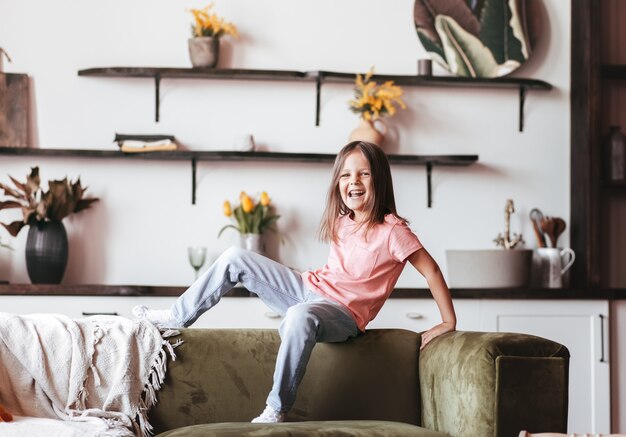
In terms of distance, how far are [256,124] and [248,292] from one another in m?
0.90

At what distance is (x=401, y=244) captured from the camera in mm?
2775

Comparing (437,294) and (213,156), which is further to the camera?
(213,156)

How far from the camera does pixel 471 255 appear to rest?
408cm

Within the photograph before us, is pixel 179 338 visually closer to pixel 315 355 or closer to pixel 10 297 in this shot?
pixel 315 355

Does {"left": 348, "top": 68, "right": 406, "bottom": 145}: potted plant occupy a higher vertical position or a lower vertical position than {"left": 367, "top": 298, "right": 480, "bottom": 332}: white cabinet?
higher

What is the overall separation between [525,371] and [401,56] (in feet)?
8.03

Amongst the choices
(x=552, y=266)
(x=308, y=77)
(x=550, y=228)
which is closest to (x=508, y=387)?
(x=552, y=266)

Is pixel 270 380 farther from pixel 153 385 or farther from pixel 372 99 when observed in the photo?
pixel 372 99

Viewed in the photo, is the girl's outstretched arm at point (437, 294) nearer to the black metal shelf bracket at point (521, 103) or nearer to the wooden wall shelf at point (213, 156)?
the wooden wall shelf at point (213, 156)

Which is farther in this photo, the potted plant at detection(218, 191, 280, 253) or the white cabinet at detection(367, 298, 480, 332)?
the potted plant at detection(218, 191, 280, 253)

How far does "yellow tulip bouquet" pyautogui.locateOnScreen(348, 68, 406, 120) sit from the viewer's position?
13.9ft

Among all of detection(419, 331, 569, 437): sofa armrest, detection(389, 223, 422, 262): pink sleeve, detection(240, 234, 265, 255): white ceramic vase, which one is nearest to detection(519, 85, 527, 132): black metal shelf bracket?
detection(240, 234, 265, 255): white ceramic vase

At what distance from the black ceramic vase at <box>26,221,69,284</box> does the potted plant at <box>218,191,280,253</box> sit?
2.38ft

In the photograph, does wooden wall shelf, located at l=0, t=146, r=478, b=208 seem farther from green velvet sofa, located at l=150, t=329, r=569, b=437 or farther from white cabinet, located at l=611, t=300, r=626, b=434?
green velvet sofa, located at l=150, t=329, r=569, b=437
